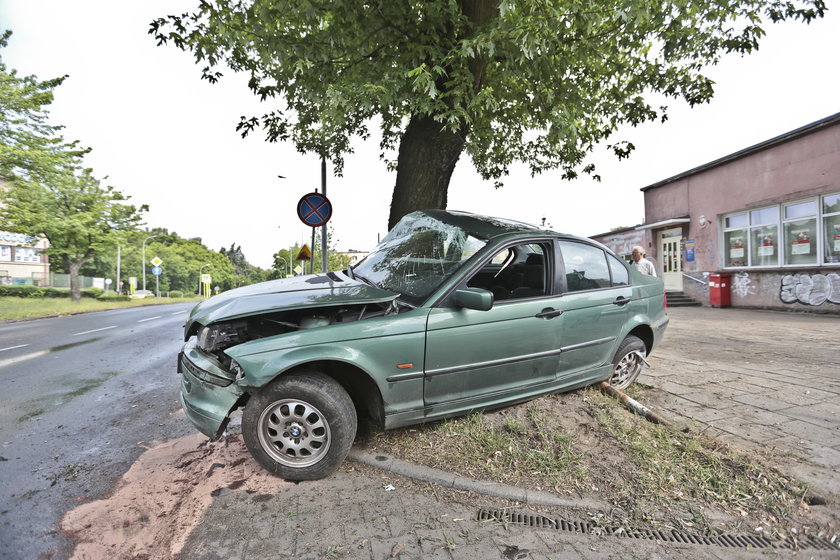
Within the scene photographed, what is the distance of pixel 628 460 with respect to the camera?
9.27 ft

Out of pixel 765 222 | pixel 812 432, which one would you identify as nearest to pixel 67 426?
pixel 812 432

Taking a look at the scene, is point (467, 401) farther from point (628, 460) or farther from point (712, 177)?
point (712, 177)

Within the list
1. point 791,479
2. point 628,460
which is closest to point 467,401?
point 628,460

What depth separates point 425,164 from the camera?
5.26 metres

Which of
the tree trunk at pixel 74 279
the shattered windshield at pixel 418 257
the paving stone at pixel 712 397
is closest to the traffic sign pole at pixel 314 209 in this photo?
the shattered windshield at pixel 418 257

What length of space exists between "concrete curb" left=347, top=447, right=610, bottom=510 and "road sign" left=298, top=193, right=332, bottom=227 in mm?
7160

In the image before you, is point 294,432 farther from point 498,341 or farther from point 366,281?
point 498,341

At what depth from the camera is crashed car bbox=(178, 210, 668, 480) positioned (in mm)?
2660

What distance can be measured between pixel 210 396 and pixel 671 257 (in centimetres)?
1945

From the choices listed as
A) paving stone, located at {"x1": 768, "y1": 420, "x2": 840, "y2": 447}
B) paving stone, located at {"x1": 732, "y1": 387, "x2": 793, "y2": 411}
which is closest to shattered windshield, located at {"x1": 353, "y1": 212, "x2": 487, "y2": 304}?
paving stone, located at {"x1": 768, "y1": 420, "x2": 840, "y2": 447}

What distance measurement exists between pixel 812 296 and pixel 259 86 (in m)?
15.0

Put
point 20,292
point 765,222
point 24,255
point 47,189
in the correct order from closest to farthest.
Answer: point 765,222 < point 47,189 < point 20,292 < point 24,255

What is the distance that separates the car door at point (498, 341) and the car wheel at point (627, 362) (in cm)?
100

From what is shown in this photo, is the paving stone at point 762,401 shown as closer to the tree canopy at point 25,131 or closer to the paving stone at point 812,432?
the paving stone at point 812,432
